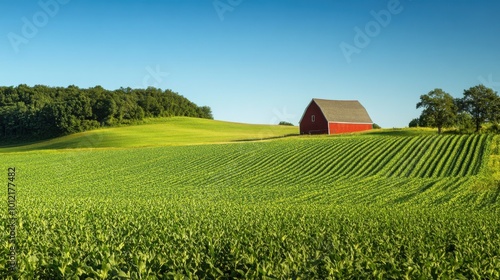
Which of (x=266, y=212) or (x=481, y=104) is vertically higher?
(x=481, y=104)

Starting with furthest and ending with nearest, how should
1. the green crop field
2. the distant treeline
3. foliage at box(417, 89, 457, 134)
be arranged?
the distant treeline → foliage at box(417, 89, 457, 134) → the green crop field

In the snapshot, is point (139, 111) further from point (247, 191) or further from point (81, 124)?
point (247, 191)

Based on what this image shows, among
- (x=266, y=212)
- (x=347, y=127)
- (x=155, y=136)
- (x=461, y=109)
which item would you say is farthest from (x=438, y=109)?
(x=266, y=212)

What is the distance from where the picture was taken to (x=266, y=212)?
60.8 ft

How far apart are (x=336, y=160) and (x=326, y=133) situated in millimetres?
38327

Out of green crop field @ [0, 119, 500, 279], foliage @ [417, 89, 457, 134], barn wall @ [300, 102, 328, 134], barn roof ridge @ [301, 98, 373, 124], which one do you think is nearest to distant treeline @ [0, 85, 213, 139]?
green crop field @ [0, 119, 500, 279]

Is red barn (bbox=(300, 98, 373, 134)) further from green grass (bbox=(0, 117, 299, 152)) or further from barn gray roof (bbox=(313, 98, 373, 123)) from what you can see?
green grass (bbox=(0, 117, 299, 152))

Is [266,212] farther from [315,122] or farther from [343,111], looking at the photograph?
[343,111]

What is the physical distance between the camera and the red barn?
3487 inches

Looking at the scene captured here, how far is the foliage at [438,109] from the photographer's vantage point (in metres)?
82.2

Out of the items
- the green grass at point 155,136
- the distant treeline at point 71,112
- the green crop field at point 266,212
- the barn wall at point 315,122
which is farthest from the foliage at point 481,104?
the distant treeline at point 71,112

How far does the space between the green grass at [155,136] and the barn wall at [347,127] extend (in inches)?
393

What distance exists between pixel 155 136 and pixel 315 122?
3485 centimetres

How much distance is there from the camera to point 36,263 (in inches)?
335
